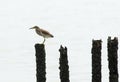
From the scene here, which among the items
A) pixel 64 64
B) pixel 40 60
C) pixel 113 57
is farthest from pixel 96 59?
pixel 40 60

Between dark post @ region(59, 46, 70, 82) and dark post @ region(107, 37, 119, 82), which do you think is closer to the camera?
dark post @ region(59, 46, 70, 82)

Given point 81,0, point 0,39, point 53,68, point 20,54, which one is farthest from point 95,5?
point 53,68

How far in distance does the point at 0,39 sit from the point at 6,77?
1526 centimetres

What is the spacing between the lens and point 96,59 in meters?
32.0

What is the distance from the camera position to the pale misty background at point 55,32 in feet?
160

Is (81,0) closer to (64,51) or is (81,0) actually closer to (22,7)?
(22,7)

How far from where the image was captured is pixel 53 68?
4919cm

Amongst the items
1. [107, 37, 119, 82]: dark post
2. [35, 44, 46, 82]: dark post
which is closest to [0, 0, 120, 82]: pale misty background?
[107, 37, 119, 82]: dark post

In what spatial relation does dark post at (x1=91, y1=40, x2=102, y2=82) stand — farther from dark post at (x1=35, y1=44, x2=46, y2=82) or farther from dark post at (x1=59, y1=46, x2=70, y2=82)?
dark post at (x1=35, y1=44, x2=46, y2=82)

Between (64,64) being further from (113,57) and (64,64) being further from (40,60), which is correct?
(113,57)

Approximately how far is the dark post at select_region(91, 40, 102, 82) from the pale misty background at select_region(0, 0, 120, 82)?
490 inches

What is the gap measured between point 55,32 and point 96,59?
30.6 m

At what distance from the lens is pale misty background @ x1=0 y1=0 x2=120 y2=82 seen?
160 feet

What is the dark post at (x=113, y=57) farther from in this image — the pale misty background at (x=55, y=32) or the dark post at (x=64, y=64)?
the pale misty background at (x=55, y=32)
